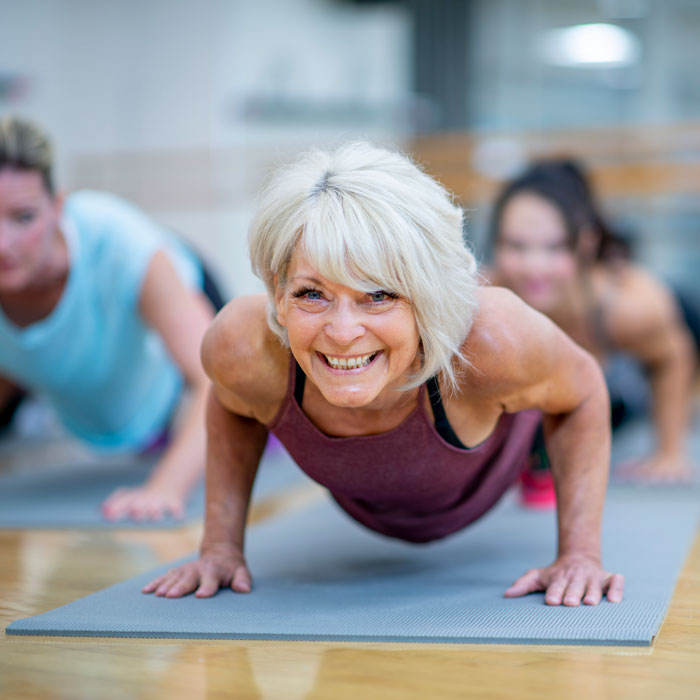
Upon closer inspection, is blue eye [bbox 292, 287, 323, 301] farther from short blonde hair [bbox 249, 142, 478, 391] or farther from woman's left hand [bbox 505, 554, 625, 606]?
woman's left hand [bbox 505, 554, 625, 606]

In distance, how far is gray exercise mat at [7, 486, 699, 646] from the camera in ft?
3.98

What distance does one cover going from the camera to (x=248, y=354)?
1353 mm

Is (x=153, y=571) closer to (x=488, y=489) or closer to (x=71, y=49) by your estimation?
(x=488, y=489)

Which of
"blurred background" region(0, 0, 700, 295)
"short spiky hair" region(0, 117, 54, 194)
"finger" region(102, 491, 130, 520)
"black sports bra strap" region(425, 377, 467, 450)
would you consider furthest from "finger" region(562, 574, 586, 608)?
"blurred background" region(0, 0, 700, 295)

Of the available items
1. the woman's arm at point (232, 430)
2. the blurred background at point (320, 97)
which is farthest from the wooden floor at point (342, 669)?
the blurred background at point (320, 97)

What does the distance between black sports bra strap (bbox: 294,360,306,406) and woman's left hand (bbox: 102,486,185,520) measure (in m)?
0.79

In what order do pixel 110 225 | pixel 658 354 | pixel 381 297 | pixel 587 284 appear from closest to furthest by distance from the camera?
pixel 381 297, pixel 110 225, pixel 587 284, pixel 658 354

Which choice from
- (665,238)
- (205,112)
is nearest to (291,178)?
(205,112)

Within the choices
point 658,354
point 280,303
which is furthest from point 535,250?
point 280,303

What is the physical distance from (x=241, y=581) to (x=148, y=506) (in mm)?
707

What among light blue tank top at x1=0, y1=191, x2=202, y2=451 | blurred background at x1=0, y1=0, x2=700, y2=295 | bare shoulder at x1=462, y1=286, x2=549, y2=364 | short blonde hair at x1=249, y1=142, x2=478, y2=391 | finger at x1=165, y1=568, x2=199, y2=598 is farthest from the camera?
blurred background at x1=0, y1=0, x2=700, y2=295

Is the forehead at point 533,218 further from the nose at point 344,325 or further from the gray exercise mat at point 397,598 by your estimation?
the nose at point 344,325

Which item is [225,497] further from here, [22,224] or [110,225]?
[110,225]

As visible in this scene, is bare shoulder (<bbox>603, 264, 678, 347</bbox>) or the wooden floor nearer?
the wooden floor
